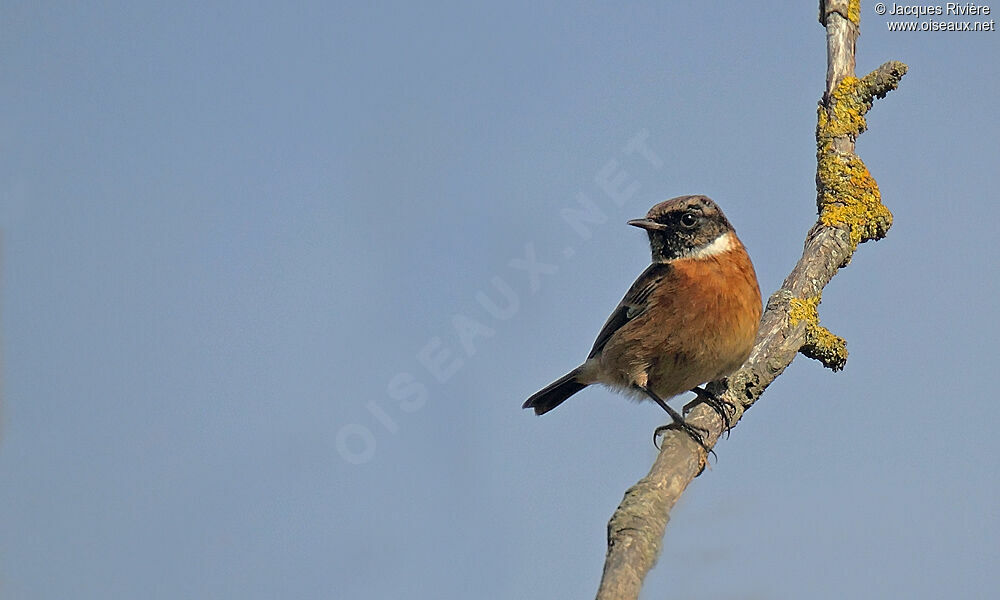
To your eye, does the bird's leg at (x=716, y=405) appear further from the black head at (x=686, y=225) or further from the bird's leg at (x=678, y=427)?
the black head at (x=686, y=225)

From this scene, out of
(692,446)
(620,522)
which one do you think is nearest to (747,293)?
(692,446)

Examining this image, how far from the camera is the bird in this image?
695 centimetres

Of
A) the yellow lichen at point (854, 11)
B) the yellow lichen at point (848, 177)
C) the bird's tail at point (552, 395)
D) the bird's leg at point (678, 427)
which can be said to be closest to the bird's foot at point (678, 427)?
the bird's leg at point (678, 427)

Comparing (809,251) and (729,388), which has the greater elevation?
(809,251)

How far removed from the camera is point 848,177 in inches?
306

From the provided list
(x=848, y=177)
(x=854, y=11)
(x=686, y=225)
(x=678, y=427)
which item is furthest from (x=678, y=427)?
(x=854, y=11)

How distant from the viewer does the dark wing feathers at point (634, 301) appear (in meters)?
7.50

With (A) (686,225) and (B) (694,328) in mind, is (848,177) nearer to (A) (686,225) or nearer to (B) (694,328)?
(A) (686,225)

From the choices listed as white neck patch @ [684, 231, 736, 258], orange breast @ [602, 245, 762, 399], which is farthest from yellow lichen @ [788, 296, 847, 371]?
white neck patch @ [684, 231, 736, 258]

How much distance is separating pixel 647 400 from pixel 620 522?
2.91 metres

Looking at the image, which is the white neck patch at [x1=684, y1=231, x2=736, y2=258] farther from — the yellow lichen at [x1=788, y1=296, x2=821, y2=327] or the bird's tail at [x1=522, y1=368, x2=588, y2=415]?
the bird's tail at [x1=522, y1=368, x2=588, y2=415]

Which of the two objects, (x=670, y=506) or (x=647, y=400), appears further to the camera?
(x=647, y=400)

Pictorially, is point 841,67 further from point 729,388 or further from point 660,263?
point 729,388

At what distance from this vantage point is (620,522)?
457 cm
